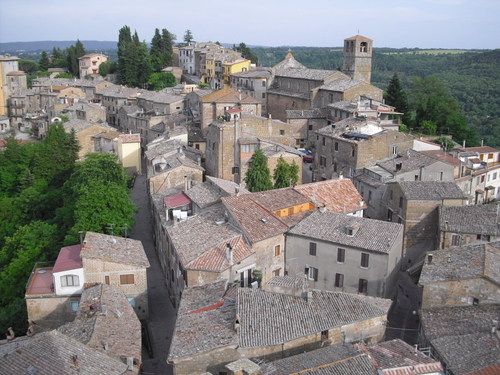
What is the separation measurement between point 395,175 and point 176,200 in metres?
17.6

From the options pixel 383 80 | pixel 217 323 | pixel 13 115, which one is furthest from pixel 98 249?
pixel 383 80

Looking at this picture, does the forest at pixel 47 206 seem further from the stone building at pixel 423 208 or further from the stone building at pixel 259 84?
the stone building at pixel 259 84

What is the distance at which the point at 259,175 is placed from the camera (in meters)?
47.2

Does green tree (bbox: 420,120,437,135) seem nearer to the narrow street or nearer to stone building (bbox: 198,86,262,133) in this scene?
stone building (bbox: 198,86,262,133)

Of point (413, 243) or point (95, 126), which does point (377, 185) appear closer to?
point (413, 243)

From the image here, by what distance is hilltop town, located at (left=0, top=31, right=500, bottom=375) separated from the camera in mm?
23844

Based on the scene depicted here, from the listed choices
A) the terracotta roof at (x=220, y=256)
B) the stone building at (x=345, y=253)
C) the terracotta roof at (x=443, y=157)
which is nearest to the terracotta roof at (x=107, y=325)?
the terracotta roof at (x=220, y=256)

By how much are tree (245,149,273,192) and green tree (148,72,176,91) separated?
198 ft

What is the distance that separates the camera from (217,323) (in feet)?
81.0

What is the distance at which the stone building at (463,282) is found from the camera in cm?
2853

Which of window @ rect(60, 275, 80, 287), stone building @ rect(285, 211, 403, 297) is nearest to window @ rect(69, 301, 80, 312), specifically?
window @ rect(60, 275, 80, 287)

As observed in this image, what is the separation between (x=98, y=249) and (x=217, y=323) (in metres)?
12.4

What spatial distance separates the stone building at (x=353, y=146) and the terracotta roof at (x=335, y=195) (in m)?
7.57

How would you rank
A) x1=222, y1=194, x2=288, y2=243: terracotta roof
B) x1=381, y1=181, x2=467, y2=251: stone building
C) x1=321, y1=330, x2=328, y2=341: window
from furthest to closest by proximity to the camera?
x1=381, y1=181, x2=467, y2=251: stone building
x1=222, y1=194, x2=288, y2=243: terracotta roof
x1=321, y1=330, x2=328, y2=341: window
